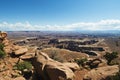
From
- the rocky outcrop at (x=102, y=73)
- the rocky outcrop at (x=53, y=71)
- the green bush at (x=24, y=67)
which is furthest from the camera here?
the green bush at (x=24, y=67)

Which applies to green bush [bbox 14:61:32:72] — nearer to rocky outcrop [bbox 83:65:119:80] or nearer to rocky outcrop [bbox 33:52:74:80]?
rocky outcrop [bbox 33:52:74:80]

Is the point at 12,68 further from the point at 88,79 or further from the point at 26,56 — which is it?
the point at 88,79

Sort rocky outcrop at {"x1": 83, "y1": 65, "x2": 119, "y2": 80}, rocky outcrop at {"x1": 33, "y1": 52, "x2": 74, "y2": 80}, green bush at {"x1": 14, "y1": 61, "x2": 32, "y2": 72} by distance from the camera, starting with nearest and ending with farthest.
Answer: rocky outcrop at {"x1": 83, "y1": 65, "x2": 119, "y2": 80}
rocky outcrop at {"x1": 33, "y1": 52, "x2": 74, "y2": 80}
green bush at {"x1": 14, "y1": 61, "x2": 32, "y2": 72}

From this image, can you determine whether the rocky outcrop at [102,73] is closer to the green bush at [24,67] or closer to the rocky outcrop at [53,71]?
the rocky outcrop at [53,71]

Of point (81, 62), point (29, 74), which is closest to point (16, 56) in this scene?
point (29, 74)

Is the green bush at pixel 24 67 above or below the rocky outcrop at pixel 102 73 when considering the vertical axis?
below

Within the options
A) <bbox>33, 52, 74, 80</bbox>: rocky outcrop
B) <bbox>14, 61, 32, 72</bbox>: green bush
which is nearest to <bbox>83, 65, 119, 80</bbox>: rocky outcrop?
<bbox>33, 52, 74, 80</bbox>: rocky outcrop

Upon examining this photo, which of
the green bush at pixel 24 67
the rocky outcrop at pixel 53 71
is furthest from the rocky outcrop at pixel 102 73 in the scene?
the green bush at pixel 24 67

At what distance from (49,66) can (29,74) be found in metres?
8.02

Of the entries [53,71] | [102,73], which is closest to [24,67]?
[53,71]

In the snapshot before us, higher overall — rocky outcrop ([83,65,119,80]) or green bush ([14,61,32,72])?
rocky outcrop ([83,65,119,80])

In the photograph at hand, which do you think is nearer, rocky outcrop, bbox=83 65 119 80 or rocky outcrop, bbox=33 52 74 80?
rocky outcrop, bbox=83 65 119 80

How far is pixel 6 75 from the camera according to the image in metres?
33.0

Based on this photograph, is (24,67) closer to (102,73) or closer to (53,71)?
(53,71)
